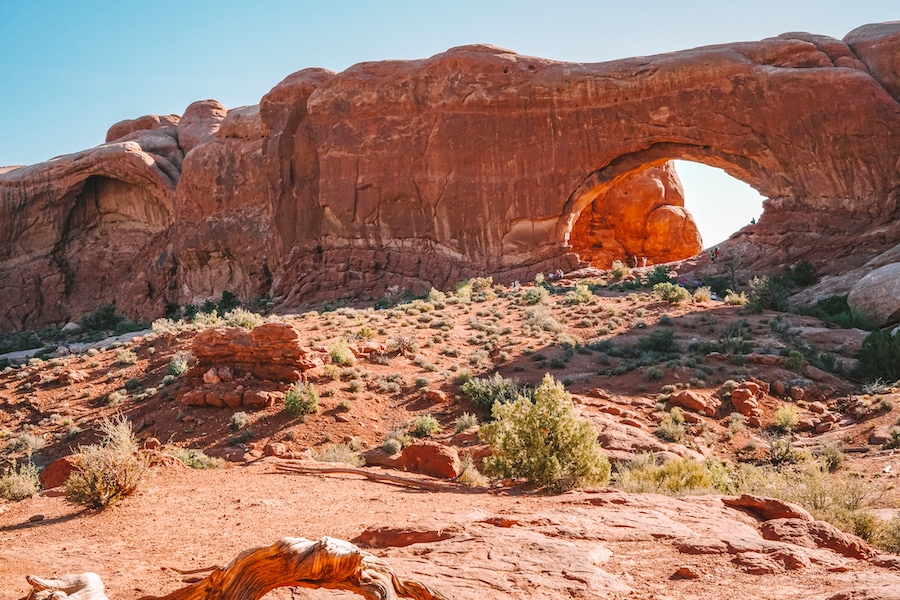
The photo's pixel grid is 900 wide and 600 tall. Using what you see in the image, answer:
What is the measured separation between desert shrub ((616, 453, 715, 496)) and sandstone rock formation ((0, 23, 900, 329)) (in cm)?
1946

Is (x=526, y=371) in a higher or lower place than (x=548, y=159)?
lower

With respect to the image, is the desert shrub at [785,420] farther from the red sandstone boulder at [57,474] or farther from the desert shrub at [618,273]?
the desert shrub at [618,273]

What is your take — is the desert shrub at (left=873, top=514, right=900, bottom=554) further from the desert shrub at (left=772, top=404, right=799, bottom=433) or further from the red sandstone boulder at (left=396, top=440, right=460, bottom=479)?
the desert shrub at (left=772, top=404, right=799, bottom=433)

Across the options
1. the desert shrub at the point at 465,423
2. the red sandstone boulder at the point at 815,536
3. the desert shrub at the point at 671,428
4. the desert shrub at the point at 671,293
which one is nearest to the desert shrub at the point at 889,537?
the red sandstone boulder at the point at 815,536

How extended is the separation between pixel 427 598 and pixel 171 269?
39.3 metres

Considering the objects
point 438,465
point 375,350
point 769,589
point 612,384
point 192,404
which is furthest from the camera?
point 375,350

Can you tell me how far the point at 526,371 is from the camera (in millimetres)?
17719

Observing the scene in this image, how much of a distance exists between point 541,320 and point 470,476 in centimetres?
1173

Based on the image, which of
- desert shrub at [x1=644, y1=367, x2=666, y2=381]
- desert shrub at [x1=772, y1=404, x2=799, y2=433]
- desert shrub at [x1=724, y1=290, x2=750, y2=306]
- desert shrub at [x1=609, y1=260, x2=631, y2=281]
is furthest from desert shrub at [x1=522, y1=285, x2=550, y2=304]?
desert shrub at [x1=772, y1=404, x2=799, y2=433]

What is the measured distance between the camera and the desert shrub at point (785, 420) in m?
14.3

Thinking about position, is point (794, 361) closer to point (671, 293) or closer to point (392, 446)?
point (671, 293)

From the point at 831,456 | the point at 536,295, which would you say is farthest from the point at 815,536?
the point at 536,295

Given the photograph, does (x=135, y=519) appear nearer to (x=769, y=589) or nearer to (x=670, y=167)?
(x=769, y=589)

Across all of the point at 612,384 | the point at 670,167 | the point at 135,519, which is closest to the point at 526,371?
the point at 612,384
